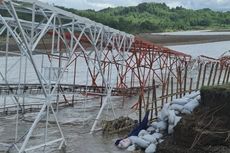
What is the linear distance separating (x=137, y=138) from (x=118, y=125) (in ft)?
10.1

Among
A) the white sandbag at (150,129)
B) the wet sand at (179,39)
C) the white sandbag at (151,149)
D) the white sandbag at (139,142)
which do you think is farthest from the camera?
the wet sand at (179,39)

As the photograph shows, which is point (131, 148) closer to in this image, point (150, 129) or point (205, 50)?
point (150, 129)

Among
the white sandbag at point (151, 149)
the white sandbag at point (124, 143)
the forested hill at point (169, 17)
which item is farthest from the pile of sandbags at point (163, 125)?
the forested hill at point (169, 17)

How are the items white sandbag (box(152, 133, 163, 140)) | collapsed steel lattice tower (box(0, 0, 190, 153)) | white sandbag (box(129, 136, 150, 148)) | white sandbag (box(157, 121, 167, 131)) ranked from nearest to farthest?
collapsed steel lattice tower (box(0, 0, 190, 153)) → white sandbag (box(129, 136, 150, 148)) → white sandbag (box(152, 133, 163, 140)) → white sandbag (box(157, 121, 167, 131))

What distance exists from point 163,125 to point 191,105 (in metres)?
1.40

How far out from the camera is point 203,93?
19.5 metres

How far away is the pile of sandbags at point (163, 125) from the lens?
1952 cm

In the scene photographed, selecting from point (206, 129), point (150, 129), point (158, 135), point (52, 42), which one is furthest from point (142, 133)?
point (52, 42)

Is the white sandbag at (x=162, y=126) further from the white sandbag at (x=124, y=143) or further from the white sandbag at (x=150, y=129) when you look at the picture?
the white sandbag at (x=124, y=143)

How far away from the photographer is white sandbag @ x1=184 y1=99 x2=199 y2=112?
19678 millimetres

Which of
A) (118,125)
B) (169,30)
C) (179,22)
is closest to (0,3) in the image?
(118,125)

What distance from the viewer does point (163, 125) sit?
67.2 feet

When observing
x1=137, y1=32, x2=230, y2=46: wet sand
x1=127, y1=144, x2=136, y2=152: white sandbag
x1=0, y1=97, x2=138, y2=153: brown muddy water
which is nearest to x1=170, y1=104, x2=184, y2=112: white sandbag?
x1=127, y1=144, x2=136, y2=152: white sandbag

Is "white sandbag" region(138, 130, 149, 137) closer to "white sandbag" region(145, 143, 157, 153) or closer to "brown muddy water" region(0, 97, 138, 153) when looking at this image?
"brown muddy water" region(0, 97, 138, 153)
